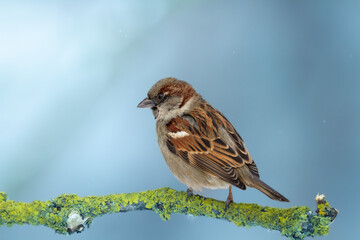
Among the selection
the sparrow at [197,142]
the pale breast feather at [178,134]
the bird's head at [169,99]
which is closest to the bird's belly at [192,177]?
the sparrow at [197,142]

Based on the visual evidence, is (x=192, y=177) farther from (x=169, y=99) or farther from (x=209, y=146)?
(x=169, y=99)

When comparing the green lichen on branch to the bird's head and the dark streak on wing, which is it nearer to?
the dark streak on wing

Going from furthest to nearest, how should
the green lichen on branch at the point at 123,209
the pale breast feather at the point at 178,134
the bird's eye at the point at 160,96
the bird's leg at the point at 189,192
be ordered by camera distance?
the bird's eye at the point at 160,96
the pale breast feather at the point at 178,134
the bird's leg at the point at 189,192
the green lichen on branch at the point at 123,209

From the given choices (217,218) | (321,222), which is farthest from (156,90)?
(321,222)

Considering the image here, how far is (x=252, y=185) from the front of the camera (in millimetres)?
2697

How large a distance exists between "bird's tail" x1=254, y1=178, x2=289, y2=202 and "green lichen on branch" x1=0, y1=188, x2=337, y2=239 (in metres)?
0.11

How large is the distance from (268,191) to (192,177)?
54cm

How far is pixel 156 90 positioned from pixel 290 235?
4.36 feet

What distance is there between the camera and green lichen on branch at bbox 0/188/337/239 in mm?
2402

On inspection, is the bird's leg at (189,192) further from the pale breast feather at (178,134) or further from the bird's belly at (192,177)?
the pale breast feather at (178,134)

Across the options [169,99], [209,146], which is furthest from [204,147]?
[169,99]

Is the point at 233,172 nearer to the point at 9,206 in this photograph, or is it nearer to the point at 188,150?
the point at 188,150

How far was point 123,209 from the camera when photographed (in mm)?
2580

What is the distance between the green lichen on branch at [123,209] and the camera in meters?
2.40
